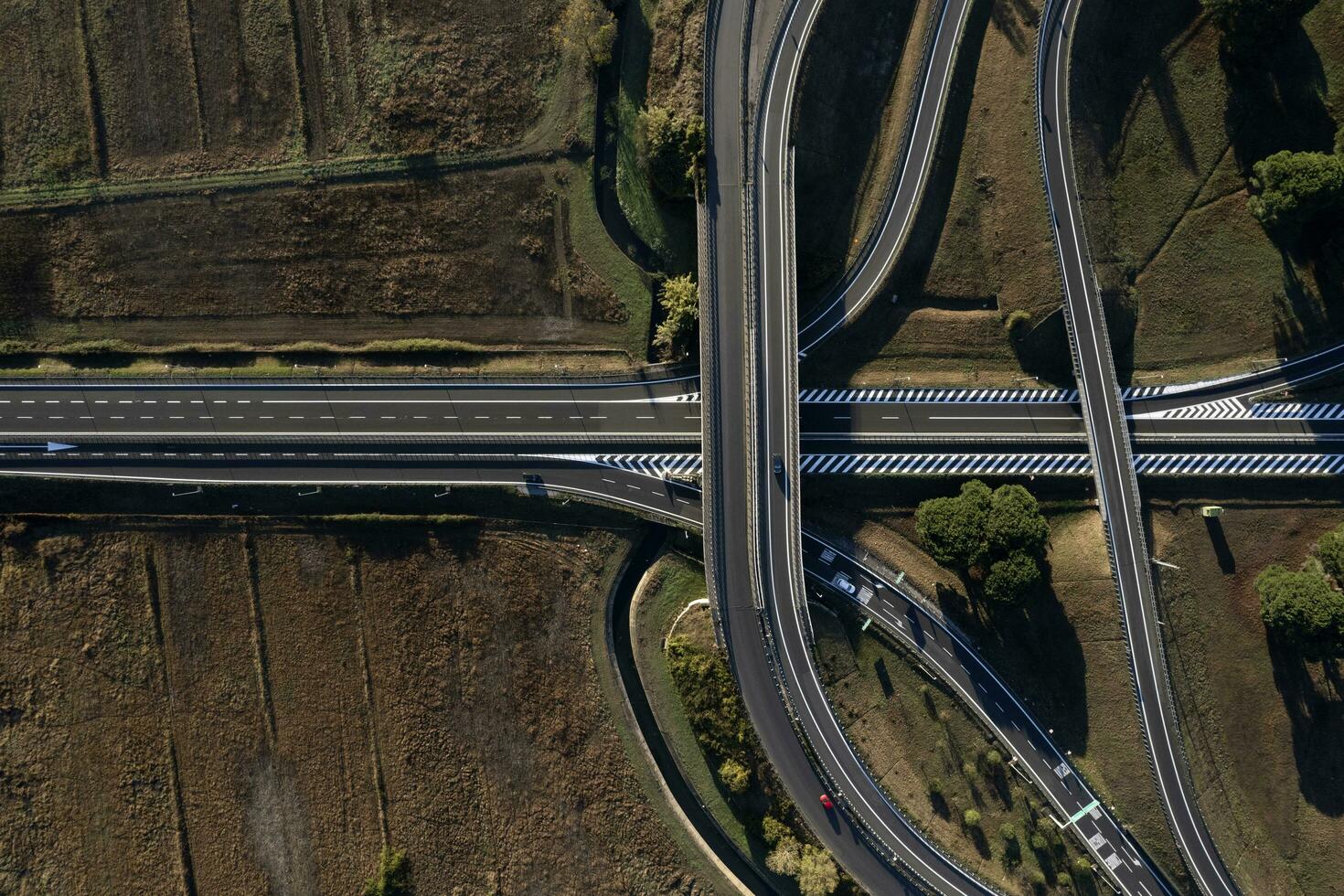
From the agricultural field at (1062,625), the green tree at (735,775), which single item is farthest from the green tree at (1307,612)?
the green tree at (735,775)

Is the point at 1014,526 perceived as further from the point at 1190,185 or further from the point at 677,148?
the point at 677,148

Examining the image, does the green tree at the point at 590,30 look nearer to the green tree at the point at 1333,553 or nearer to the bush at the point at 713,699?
the bush at the point at 713,699

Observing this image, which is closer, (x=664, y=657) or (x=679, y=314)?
(x=679, y=314)

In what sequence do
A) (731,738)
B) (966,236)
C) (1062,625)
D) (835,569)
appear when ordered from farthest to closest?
(835,569), (966,236), (731,738), (1062,625)

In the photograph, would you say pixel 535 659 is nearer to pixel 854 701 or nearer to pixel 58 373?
pixel 854 701

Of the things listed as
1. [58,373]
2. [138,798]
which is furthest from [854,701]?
[58,373]

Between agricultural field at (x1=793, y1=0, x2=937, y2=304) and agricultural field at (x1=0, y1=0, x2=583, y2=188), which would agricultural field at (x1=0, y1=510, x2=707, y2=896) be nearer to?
agricultural field at (x1=793, y1=0, x2=937, y2=304)

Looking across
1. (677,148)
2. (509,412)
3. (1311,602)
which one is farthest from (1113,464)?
(509,412)
